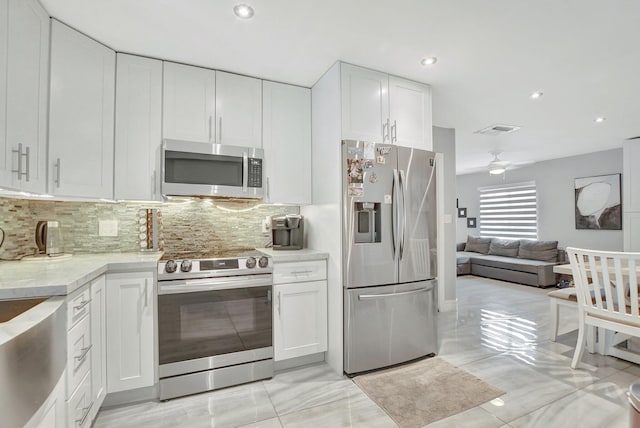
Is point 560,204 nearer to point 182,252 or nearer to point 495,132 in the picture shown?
point 495,132

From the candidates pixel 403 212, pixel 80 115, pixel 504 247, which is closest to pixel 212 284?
pixel 80 115

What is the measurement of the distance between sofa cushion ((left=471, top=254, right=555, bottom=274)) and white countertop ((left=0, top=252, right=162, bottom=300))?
242 inches

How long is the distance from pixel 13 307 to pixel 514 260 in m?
7.08

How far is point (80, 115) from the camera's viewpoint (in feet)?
6.62

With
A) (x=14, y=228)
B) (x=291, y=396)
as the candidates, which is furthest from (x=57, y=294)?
(x=291, y=396)

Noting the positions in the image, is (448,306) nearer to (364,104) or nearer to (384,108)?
(384,108)

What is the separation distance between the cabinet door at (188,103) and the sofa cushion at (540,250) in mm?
6347

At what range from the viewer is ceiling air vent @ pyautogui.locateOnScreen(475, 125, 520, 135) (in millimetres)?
4133

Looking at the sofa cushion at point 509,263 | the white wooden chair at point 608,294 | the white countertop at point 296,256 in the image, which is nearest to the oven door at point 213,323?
the white countertop at point 296,256

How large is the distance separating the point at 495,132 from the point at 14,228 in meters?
5.30

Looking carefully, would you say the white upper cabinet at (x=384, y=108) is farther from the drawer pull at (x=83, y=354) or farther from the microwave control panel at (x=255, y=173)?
the drawer pull at (x=83, y=354)

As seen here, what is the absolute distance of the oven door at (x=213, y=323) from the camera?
2098 millimetres

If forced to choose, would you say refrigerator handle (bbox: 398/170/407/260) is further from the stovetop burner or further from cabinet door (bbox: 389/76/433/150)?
the stovetop burner

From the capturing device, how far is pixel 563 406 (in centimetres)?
197
